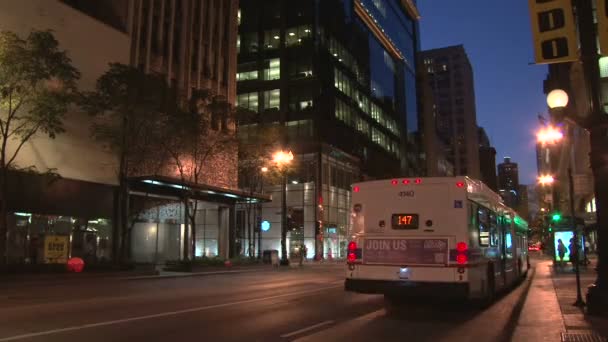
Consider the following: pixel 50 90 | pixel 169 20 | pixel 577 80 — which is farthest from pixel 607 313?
pixel 577 80

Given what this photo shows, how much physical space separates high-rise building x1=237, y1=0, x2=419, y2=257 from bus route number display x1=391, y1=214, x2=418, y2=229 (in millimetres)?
38626

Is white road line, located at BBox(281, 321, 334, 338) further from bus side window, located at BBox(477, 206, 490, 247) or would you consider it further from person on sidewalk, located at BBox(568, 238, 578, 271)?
person on sidewalk, located at BBox(568, 238, 578, 271)

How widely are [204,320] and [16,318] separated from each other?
3.97 m

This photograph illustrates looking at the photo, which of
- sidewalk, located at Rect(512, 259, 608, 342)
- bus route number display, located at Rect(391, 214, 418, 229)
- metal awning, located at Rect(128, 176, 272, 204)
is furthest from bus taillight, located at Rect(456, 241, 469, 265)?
metal awning, located at Rect(128, 176, 272, 204)

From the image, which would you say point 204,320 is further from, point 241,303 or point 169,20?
point 169,20

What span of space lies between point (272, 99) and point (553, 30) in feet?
192

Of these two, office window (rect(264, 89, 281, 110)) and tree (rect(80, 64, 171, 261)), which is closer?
tree (rect(80, 64, 171, 261))

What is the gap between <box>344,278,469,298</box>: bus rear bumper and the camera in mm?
11320

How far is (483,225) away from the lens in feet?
43.6

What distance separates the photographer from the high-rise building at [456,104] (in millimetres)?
181125

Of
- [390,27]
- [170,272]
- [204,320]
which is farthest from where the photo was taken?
[390,27]

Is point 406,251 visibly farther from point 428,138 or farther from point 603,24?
point 428,138

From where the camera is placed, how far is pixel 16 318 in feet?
37.1

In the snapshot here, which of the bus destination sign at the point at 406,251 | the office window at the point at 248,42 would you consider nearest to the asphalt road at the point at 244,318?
the bus destination sign at the point at 406,251
